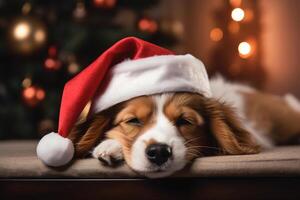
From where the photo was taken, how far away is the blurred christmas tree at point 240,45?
14.5ft

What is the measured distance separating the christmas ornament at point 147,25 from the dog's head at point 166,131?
1495mm

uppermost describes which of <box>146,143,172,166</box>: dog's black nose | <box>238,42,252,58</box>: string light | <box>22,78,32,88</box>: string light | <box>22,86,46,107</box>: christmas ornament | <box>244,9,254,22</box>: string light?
<box>244,9,254,22</box>: string light

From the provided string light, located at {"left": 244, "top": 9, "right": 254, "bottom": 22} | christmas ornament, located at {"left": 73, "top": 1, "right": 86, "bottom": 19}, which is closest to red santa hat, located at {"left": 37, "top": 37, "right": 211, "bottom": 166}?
christmas ornament, located at {"left": 73, "top": 1, "right": 86, "bottom": 19}

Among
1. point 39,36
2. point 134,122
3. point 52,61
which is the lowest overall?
point 52,61

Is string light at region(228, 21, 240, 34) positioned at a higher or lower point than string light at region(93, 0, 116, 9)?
lower

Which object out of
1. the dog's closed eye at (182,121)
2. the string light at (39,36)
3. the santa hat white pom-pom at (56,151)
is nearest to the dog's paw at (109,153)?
the santa hat white pom-pom at (56,151)

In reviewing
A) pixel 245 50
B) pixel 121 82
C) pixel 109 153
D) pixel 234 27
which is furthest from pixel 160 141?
pixel 234 27

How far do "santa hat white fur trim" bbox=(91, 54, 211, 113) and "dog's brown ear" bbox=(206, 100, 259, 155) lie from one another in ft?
0.33

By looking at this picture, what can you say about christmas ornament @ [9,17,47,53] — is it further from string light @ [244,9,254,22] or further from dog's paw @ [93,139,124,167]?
string light @ [244,9,254,22]

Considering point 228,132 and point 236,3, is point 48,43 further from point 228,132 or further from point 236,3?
point 236,3

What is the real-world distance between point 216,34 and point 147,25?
1473 mm

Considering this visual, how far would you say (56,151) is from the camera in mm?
1603

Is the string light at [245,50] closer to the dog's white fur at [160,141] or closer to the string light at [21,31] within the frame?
the string light at [21,31]

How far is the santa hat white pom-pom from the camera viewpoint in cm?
161
